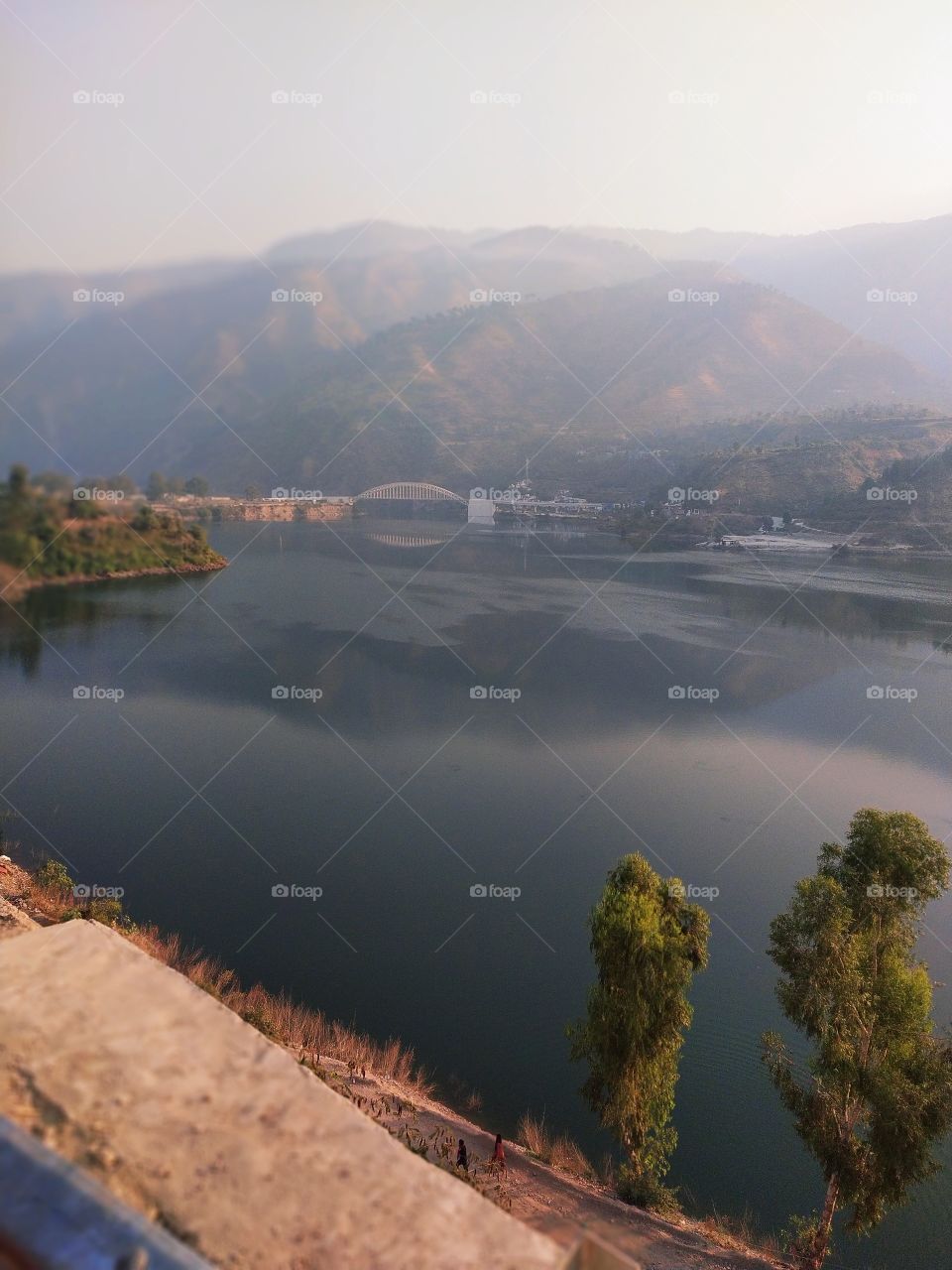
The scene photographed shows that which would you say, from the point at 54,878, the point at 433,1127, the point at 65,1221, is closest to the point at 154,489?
the point at 54,878

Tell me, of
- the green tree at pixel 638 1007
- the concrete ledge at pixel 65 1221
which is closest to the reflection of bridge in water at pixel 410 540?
the green tree at pixel 638 1007

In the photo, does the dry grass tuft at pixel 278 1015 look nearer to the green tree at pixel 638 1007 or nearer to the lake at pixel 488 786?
the lake at pixel 488 786

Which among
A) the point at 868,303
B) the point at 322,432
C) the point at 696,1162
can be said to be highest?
the point at 868,303

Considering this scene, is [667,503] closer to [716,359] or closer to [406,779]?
[406,779]

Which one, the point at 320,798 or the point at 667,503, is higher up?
the point at 667,503

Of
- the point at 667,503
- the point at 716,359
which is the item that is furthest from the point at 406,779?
the point at 716,359

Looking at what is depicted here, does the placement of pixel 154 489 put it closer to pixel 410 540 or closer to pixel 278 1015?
pixel 278 1015
